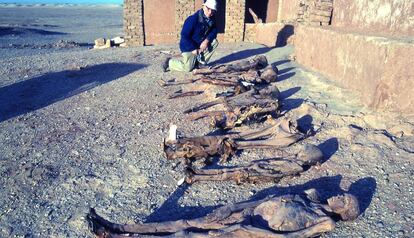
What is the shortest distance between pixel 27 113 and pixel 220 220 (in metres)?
4.38

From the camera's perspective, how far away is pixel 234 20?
39.8ft

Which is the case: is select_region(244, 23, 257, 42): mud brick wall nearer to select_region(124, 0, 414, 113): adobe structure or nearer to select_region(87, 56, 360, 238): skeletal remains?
select_region(124, 0, 414, 113): adobe structure

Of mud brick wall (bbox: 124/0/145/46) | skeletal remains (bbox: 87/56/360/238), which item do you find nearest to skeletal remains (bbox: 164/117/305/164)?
skeletal remains (bbox: 87/56/360/238)

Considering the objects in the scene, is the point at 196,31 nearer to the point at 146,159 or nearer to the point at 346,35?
the point at 346,35

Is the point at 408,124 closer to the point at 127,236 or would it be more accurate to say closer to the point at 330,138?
the point at 330,138

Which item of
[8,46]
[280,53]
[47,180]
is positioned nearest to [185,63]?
[280,53]

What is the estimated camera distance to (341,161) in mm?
3758

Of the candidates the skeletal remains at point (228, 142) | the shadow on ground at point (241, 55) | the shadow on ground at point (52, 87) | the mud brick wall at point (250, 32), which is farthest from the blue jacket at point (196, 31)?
the mud brick wall at point (250, 32)

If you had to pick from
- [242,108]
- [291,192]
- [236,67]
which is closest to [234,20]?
[236,67]

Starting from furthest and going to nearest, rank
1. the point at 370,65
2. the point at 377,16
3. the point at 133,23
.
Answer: the point at 133,23
the point at 377,16
the point at 370,65

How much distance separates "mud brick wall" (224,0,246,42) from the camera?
12.0 m

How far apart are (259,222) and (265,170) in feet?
2.75

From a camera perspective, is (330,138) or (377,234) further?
(330,138)

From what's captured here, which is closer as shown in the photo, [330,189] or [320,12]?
[330,189]
